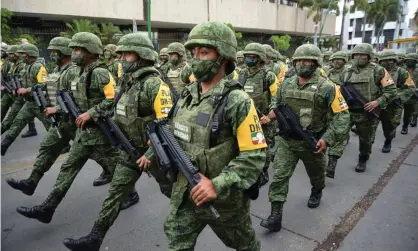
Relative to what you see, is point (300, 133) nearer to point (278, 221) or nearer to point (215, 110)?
point (278, 221)

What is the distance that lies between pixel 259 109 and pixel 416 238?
2.70m

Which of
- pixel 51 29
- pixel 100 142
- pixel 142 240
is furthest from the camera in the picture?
pixel 51 29

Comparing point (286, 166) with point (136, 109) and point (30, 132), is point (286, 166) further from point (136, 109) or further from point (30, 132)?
point (30, 132)

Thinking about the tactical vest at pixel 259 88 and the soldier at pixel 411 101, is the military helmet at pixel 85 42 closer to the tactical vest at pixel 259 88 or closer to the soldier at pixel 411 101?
the tactical vest at pixel 259 88

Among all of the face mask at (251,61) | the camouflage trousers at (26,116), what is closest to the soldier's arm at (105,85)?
the face mask at (251,61)

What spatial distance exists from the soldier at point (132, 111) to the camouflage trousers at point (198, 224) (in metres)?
0.89

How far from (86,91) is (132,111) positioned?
888 millimetres

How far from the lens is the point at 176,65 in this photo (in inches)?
302

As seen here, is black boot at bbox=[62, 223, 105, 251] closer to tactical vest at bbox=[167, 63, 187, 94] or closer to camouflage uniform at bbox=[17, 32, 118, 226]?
camouflage uniform at bbox=[17, 32, 118, 226]

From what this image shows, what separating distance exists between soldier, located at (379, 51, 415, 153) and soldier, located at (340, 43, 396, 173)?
964 millimetres

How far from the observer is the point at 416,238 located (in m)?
3.33

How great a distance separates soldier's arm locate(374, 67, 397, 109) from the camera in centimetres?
506

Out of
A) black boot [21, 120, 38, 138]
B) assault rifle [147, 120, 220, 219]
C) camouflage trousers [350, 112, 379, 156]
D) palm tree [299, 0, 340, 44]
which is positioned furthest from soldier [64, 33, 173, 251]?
palm tree [299, 0, 340, 44]

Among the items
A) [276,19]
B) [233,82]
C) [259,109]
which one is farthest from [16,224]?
[276,19]
